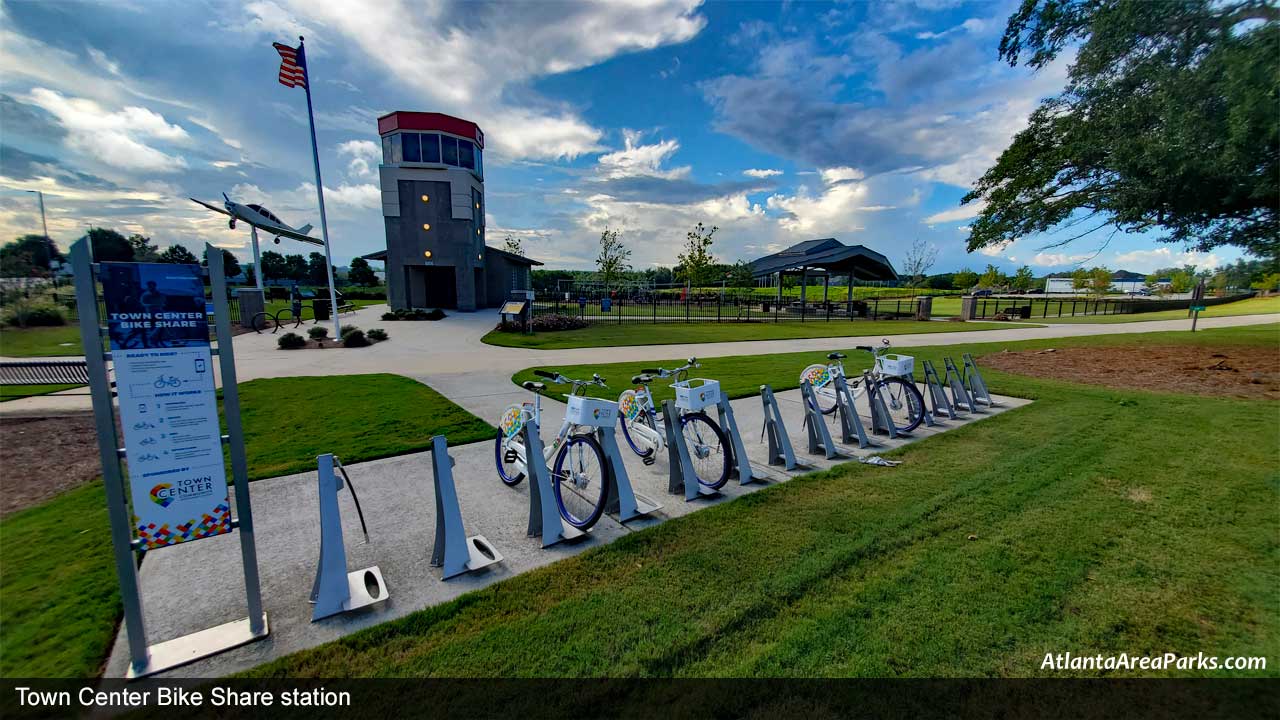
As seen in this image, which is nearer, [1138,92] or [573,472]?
[573,472]

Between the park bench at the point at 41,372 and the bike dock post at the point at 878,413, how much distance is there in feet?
37.6

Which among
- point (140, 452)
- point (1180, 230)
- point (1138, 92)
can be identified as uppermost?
point (1138, 92)

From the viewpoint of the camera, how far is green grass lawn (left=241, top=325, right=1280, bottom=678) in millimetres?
2338

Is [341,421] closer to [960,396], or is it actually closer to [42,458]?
[42,458]

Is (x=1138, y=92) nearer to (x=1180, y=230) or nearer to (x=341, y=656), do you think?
(x=1180, y=230)

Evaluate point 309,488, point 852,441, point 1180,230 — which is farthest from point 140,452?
point 1180,230

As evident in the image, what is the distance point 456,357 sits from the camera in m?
11.9

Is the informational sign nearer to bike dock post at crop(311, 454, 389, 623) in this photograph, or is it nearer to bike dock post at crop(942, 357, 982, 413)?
bike dock post at crop(311, 454, 389, 623)

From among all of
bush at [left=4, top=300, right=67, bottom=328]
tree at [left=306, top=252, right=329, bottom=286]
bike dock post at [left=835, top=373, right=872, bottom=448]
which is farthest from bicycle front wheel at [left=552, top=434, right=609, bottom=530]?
tree at [left=306, top=252, right=329, bottom=286]

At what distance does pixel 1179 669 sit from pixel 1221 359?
45.0ft

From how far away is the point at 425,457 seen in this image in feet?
16.5

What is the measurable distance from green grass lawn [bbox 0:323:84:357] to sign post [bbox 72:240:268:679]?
44.7 ft

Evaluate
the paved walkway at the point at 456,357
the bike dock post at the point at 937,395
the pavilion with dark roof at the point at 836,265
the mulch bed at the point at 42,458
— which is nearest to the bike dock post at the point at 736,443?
the paved walkway at the point at 456,357

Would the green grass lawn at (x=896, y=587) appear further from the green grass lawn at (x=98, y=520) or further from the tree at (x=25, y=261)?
the tree at (x=25, y=261)
